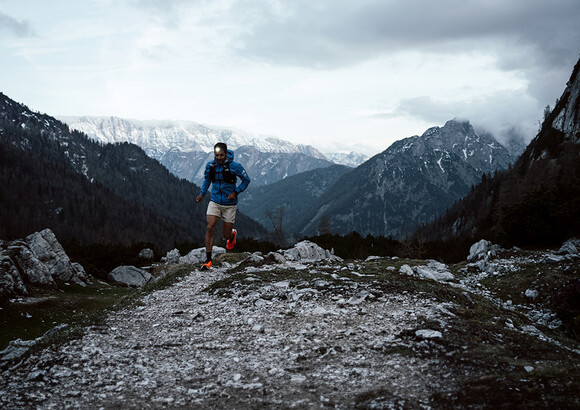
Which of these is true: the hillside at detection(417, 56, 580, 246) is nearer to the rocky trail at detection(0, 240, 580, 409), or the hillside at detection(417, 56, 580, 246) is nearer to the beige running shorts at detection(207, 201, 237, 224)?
the rocky trail at detection(0, 240, 580, 409)

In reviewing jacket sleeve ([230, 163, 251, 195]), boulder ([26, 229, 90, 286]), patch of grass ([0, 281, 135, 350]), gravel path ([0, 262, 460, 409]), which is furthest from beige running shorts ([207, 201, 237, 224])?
boulder ([26, 229, 90, 286])

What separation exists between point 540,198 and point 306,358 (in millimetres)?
23536

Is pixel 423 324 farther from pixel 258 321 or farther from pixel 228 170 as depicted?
pixel 228 170

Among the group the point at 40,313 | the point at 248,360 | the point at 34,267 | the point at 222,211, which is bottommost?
the point at 40,313

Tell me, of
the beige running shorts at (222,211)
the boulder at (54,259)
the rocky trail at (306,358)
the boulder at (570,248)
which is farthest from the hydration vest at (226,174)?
A: the boulder at (570,248)

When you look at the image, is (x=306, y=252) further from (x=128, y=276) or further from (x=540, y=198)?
(x=540, y=198)

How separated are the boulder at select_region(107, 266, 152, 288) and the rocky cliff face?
8.73 ft

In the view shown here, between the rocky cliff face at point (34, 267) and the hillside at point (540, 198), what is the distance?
25.7m

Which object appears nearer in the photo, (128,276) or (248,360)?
(248,360)

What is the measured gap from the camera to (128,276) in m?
27.1

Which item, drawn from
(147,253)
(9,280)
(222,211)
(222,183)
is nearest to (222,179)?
(222,183)

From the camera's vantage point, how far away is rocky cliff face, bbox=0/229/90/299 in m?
15.3

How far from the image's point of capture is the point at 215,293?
433 inches

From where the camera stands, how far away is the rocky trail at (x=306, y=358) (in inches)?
195
